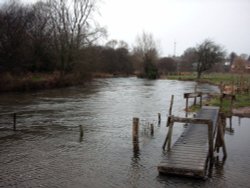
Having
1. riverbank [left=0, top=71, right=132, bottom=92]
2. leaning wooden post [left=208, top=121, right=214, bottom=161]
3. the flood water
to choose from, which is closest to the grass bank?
riverbank [left=0, top=71, right=132, bottom=92]

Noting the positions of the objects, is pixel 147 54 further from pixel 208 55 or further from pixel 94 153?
pixel 94 153

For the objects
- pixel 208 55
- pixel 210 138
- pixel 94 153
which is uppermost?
pixel 208 55

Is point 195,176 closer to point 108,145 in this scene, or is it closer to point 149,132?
point 108,145

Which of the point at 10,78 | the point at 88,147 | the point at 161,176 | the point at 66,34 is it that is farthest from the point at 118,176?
the point at 66,34

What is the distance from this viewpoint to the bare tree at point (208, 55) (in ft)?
244

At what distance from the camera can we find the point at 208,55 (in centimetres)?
7438

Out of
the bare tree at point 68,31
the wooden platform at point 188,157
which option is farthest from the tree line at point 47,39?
the wooden platform at point 188,157

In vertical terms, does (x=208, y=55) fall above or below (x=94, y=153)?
above

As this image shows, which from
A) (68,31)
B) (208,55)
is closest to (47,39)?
(68,31)

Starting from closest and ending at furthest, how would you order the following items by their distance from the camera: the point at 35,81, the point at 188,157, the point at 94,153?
the point at 188,157 → the point at 94,153 → the point at 35,81

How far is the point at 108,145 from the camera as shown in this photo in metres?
15.1

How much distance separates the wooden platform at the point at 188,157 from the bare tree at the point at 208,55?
6127cm

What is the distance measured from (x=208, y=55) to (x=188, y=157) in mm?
65841

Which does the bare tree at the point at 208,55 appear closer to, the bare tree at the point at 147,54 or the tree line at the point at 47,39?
the bare tree at the point at 147,54
